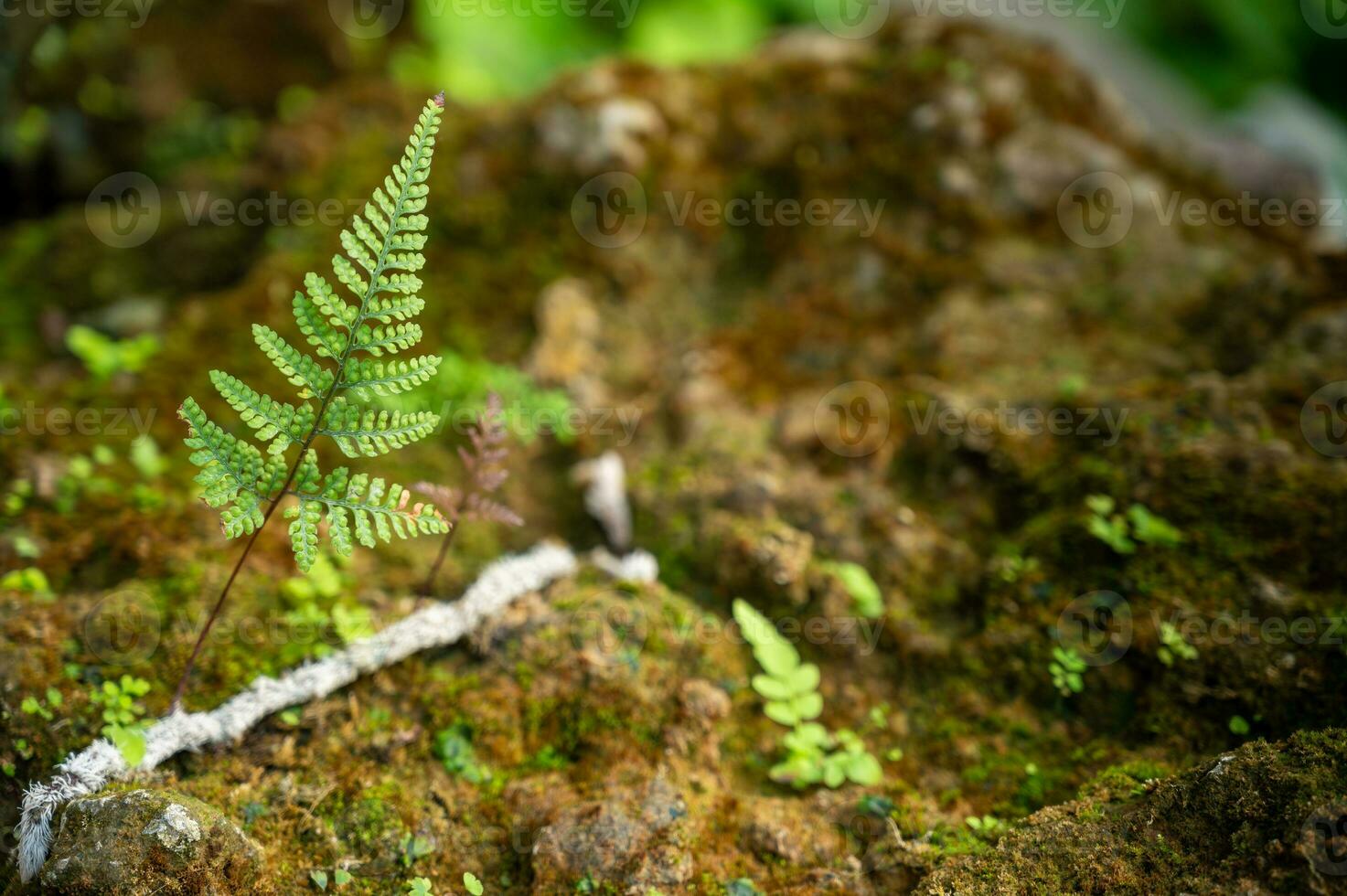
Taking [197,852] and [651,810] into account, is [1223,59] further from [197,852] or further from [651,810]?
[197,852]

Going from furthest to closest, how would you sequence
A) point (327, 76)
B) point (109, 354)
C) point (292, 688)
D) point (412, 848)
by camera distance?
point (327, 76) < point (109, 354) < point (292, 688) < point (412, 848)

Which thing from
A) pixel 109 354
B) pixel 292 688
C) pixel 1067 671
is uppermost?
pixel 109 354

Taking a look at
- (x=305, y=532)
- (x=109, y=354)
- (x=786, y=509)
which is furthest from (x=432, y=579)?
(x=109, y=354)

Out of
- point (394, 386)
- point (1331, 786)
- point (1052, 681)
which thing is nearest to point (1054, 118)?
point (1052, 681)

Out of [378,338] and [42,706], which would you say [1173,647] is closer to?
[378,338]

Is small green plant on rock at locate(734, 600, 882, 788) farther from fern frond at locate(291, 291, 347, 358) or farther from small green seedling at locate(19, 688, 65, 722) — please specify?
small green seedling at locate(19, 688, 65, 722)

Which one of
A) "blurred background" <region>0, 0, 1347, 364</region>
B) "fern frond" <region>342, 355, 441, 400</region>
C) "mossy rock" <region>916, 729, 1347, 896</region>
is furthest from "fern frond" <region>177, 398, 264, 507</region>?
"blurred background" <region>0, 0, 1347, 364</region>
